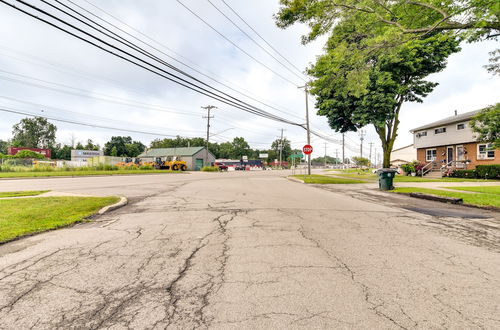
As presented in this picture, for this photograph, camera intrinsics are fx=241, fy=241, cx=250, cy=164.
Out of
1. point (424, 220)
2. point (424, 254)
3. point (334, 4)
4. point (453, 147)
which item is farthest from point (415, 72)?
point (424, 254)

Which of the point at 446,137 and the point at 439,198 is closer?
the point at 439,198

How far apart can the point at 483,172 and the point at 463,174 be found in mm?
1478

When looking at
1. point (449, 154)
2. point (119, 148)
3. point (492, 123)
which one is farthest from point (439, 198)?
point (119, 148)

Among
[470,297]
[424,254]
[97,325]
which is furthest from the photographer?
[424,254]

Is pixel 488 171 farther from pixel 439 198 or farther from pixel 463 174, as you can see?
pixel 439 198

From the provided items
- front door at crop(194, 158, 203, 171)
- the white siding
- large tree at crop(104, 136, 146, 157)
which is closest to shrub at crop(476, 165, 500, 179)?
the white siding

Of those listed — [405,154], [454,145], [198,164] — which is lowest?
[198,164]

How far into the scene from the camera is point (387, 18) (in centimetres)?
952

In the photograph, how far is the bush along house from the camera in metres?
23.4

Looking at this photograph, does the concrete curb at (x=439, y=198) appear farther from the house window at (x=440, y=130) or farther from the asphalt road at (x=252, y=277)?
the house window at (x=440, y=130)

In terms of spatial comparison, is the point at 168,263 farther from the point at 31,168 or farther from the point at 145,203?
the point at 31,168

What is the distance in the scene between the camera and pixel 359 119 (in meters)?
23.9

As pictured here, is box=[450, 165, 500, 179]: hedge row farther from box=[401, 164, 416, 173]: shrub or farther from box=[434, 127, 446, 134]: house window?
box=[434, 127, 446, 134]: house window

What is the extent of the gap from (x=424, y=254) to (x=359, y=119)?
22.3m
